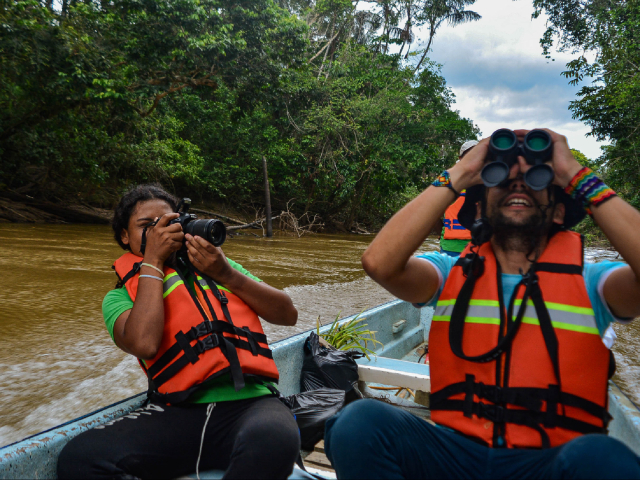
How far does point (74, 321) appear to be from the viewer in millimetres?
4309

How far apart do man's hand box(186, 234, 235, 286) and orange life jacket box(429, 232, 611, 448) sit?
2.60ft

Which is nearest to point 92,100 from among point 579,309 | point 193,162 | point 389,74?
point 193,162

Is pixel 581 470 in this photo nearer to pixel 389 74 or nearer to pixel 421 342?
pixel 421 342

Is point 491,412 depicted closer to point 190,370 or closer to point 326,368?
point 190,370

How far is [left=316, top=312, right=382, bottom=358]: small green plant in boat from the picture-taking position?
2.97 meters

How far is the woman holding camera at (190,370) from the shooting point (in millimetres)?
1362

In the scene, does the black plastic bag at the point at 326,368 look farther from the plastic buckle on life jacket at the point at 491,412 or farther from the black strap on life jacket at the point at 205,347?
the plastic buckle on life jacket at the point at 491,412

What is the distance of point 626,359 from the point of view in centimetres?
469

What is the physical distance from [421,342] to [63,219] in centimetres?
1247

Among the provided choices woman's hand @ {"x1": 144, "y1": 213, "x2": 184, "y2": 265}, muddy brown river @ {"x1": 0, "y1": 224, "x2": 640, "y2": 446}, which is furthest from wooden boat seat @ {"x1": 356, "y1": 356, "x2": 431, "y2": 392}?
muddy brown river @ {"x1": 0, "y1": 224, "x2": 640, "y2": 446}

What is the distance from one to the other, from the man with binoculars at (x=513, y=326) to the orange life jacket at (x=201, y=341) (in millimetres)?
412

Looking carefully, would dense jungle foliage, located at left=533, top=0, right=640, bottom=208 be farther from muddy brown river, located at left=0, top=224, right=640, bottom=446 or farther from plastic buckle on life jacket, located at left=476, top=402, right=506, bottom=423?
plastic buckle on life jacket, located at left=476, top=402, right=506, bottom=423

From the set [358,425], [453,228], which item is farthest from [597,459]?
[453,228]

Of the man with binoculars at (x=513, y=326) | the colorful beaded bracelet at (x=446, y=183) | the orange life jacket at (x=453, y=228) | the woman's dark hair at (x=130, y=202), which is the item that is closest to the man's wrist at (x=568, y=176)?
the man with binoculars at (x=513, y=326)
